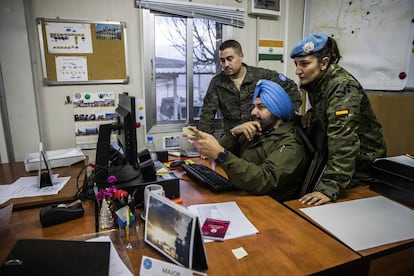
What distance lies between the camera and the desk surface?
0.86 m

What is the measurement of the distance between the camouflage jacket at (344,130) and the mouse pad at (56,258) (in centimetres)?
105

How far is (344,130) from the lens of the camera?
1.35 m

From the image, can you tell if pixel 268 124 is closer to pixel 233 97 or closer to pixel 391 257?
pixel 391 257

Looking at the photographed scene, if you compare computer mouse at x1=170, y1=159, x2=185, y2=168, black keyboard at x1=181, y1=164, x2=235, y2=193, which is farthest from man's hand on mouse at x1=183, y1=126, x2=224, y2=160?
computer mouse at x1=170, y1=159, x2=185, y2=168

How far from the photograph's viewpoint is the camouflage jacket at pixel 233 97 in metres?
2.60

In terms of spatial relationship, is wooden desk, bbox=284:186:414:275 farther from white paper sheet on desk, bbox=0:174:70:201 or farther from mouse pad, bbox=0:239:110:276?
white paper sheet on desk, bbox=0:174:70:201

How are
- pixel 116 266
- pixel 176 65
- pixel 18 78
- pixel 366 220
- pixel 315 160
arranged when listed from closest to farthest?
pixel 116 266, pixel 366 220, pixel 315 160, pixel 18 78, pixel 176 65

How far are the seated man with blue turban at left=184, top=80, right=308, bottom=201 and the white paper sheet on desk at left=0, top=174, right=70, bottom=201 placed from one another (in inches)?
30.4

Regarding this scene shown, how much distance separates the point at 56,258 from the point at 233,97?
2058 mm

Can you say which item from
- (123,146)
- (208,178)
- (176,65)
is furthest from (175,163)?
→ (176,65)

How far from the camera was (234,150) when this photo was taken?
6.36 feet

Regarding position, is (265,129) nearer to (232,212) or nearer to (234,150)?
(234,150)

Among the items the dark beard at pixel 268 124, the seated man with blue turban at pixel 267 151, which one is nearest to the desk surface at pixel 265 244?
the seated man with blue turban at pixel 267 151

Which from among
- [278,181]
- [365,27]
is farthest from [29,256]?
[365,27]
